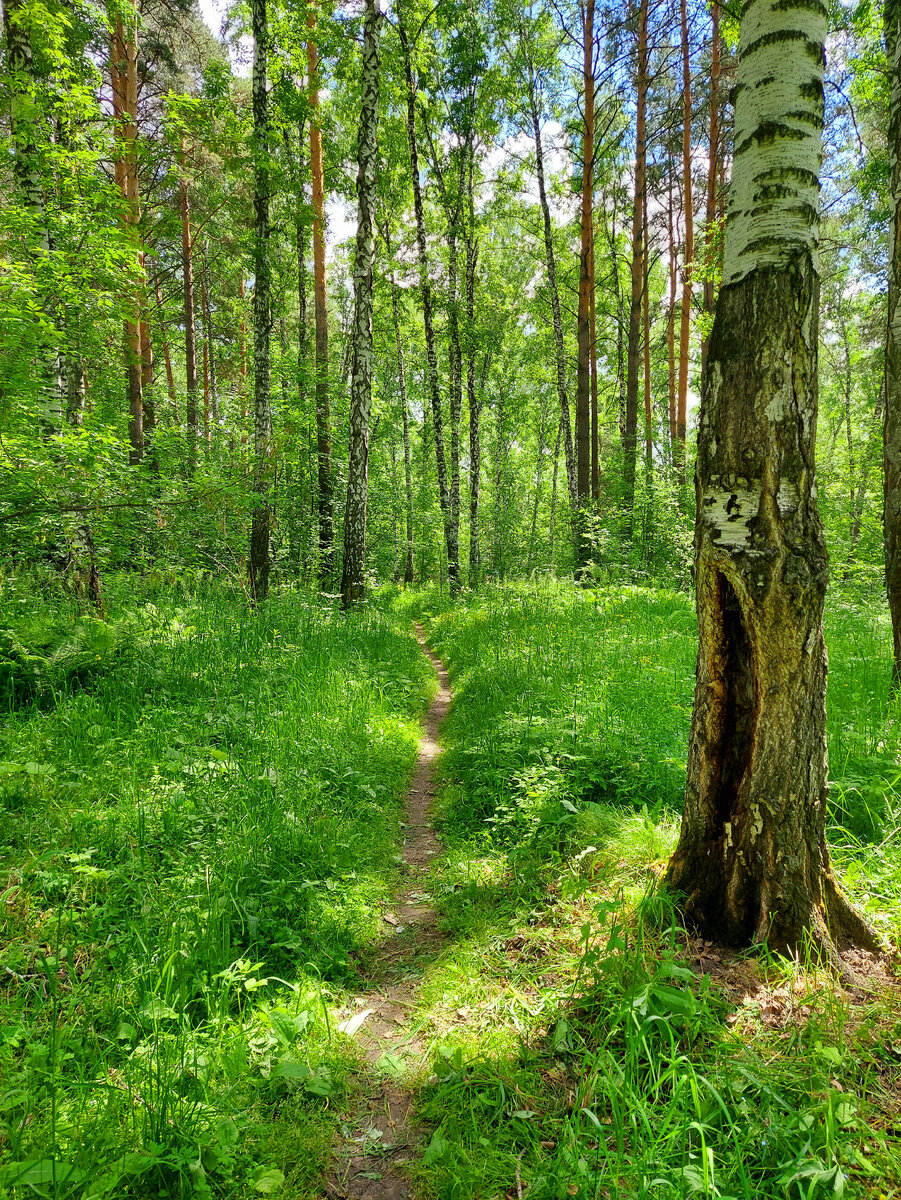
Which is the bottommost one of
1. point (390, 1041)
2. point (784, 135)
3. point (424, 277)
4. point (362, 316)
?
point (390, 1041)

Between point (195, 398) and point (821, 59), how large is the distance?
17533 millimetres

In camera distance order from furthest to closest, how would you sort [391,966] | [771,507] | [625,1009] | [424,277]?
[424,277]
[391,966]
[771,507]
[625,1009]

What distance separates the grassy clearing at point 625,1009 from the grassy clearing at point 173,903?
58 centimetres

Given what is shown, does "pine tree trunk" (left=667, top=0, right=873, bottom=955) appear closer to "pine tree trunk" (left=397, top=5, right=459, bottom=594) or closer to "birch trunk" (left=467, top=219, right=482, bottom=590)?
"pine tree trunk" (left=397, top=5, right=459, bottom=594)

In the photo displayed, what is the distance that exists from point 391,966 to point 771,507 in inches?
115

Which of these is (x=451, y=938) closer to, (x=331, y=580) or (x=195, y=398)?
(x=331, y=580)

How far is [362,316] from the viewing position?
390 inches

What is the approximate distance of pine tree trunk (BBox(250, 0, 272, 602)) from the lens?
9250mm

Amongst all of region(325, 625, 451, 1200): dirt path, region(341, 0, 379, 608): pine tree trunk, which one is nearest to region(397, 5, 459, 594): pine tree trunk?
region(341, 0, 379, 608): pine tree trunk

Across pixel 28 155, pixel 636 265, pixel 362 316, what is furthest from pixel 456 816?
pixel 636 265

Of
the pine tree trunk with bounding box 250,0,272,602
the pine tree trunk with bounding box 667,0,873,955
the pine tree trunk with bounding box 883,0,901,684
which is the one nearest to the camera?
the pine tree trunk with bounding box 667,0,873,955

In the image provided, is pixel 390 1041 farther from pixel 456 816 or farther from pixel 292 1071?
pixel 456 816

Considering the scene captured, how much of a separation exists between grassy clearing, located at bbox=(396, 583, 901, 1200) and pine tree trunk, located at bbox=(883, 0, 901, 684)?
1.08 m

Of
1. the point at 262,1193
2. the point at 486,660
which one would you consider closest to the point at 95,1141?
the point at 262,1193
